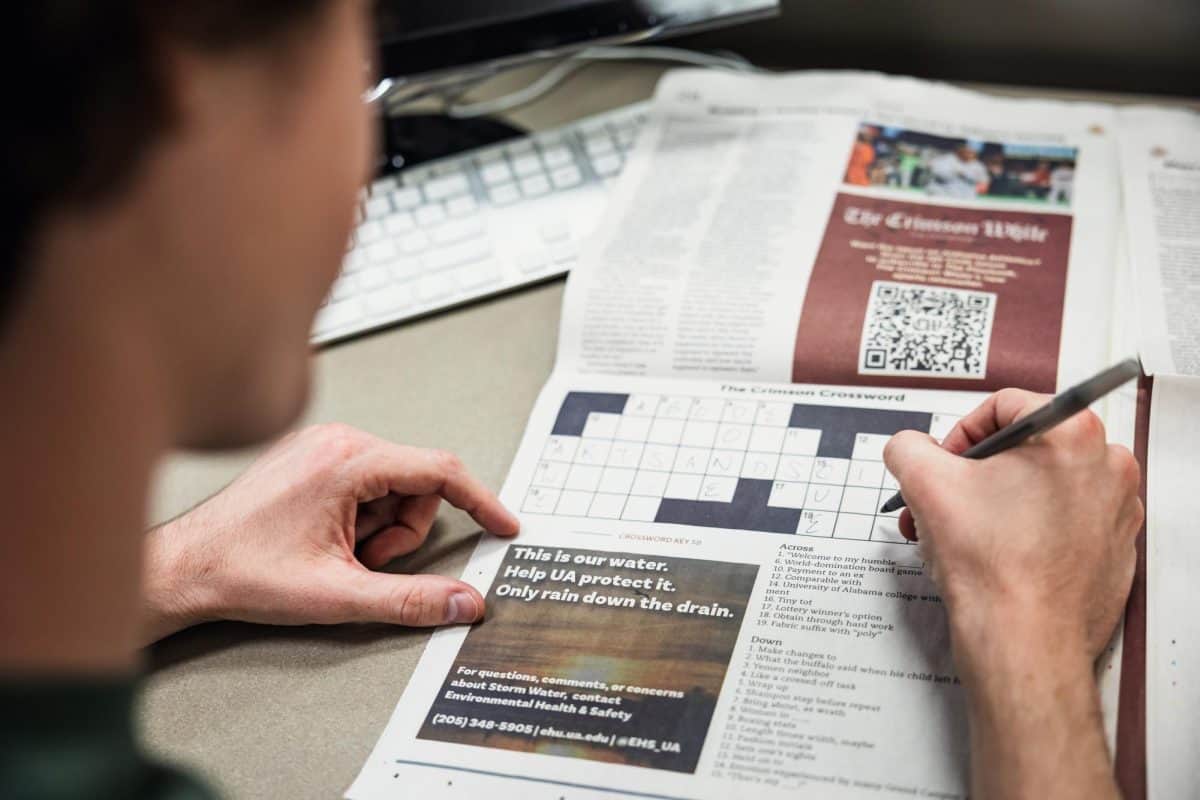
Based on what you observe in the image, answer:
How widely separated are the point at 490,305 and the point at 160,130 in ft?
2.09

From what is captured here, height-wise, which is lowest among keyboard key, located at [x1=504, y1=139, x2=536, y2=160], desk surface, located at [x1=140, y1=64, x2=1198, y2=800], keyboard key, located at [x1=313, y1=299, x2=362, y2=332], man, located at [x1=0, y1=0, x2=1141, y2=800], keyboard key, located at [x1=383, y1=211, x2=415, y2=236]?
desk surface, located at [x1=140, y1=64, x2=1198, y2=800]

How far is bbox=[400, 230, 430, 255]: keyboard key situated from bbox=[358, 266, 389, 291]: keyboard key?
0.09 feet

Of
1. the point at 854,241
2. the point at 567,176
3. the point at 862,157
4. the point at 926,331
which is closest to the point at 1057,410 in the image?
the point at 926,331

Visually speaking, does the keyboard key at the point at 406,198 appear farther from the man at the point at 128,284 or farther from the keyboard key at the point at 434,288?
the man at the point at 128,284

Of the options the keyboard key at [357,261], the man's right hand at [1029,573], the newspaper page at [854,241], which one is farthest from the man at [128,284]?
the keyboard key at [357,261]

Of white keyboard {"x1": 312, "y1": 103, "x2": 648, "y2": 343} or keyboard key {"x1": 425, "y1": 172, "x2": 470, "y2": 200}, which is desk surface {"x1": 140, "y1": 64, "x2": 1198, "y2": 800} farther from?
keyboard key {"x1": 425, "y1": 172, "x2": 470, "y2": 200}

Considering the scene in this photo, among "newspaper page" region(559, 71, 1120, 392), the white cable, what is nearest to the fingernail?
"newspaper page" region(559, 71, 1120, 392)

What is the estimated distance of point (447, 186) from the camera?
42.3 inches

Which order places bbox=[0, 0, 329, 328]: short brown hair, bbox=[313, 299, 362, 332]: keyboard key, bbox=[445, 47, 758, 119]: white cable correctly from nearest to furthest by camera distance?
1. bbox=[0, 0, 329, 328]: short brown hair
2. bbox=[313, 299, 362, 332]: keyboard key
3. bbox=[445, 47, 758, 119]: white cable

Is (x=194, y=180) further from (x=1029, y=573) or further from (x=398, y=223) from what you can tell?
(x=398, y=223)

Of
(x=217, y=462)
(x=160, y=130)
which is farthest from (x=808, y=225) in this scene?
(x=160, y=130)

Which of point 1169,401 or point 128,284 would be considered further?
point 1169,401

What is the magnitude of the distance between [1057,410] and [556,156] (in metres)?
0.56

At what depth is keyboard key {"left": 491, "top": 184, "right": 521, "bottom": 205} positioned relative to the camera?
41.4 inches
